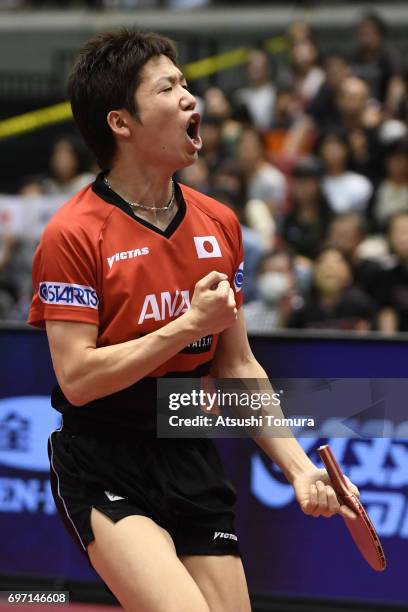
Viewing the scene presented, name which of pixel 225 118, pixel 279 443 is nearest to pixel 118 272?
pixel 279 443

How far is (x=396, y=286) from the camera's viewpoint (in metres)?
7.87

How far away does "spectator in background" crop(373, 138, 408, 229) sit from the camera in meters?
9.43

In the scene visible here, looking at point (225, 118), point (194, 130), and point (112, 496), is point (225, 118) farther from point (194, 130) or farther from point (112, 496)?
point (112, 496)

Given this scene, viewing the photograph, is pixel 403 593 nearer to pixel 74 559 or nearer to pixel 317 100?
pixel 74 559

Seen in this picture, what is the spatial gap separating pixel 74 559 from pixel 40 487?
418mm

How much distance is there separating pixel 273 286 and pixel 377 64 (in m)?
4.58

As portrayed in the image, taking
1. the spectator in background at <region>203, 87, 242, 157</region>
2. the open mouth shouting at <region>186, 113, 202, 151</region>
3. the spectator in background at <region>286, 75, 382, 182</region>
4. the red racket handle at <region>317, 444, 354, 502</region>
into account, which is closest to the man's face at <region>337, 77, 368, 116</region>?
the spectator in background at <region>286, 75, 382, 182</region>

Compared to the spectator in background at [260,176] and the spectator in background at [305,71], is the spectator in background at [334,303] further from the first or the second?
the spectator in background at [305,71]

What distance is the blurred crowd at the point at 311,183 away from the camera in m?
7.94

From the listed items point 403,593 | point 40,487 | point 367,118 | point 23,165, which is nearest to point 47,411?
point 40,487

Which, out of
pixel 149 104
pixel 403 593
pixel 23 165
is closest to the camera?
pixel 149 104

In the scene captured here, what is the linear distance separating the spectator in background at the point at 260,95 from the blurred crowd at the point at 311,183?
13mm

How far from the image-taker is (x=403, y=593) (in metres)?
5.95

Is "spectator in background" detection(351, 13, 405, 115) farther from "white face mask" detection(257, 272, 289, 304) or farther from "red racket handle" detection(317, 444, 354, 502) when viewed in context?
"red racket handle" detection(317, 444, 354, 502)
